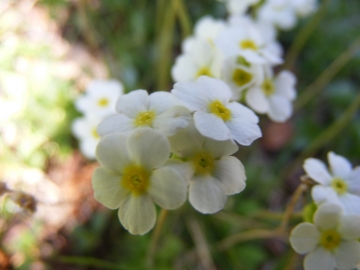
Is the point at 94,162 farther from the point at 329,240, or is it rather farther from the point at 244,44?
the point at 329,240

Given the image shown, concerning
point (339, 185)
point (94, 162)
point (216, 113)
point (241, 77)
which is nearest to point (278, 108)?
A: point (241, 77)

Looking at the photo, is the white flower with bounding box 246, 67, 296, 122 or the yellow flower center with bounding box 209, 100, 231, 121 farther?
the white flower with bounding box 246, 67, 296, 122

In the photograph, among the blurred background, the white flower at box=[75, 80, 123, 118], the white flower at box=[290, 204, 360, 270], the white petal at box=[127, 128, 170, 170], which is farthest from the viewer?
the blurred background

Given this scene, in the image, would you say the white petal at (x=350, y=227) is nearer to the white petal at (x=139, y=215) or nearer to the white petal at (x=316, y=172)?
the white petal at (x=316, y=172)

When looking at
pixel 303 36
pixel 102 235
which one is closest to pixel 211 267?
pixel 102 235

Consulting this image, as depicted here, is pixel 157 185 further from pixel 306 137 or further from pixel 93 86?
pixel 306 137

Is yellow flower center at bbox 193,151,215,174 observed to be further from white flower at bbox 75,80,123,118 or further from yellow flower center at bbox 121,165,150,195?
white flower at bbox 75,80,123,118

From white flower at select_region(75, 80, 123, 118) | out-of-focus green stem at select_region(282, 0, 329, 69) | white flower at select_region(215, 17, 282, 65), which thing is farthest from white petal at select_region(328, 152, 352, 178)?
out-of-focus green stem at select_region(282, 0, 329, 69)

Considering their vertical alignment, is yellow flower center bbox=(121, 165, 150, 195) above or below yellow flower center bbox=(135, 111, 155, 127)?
below
